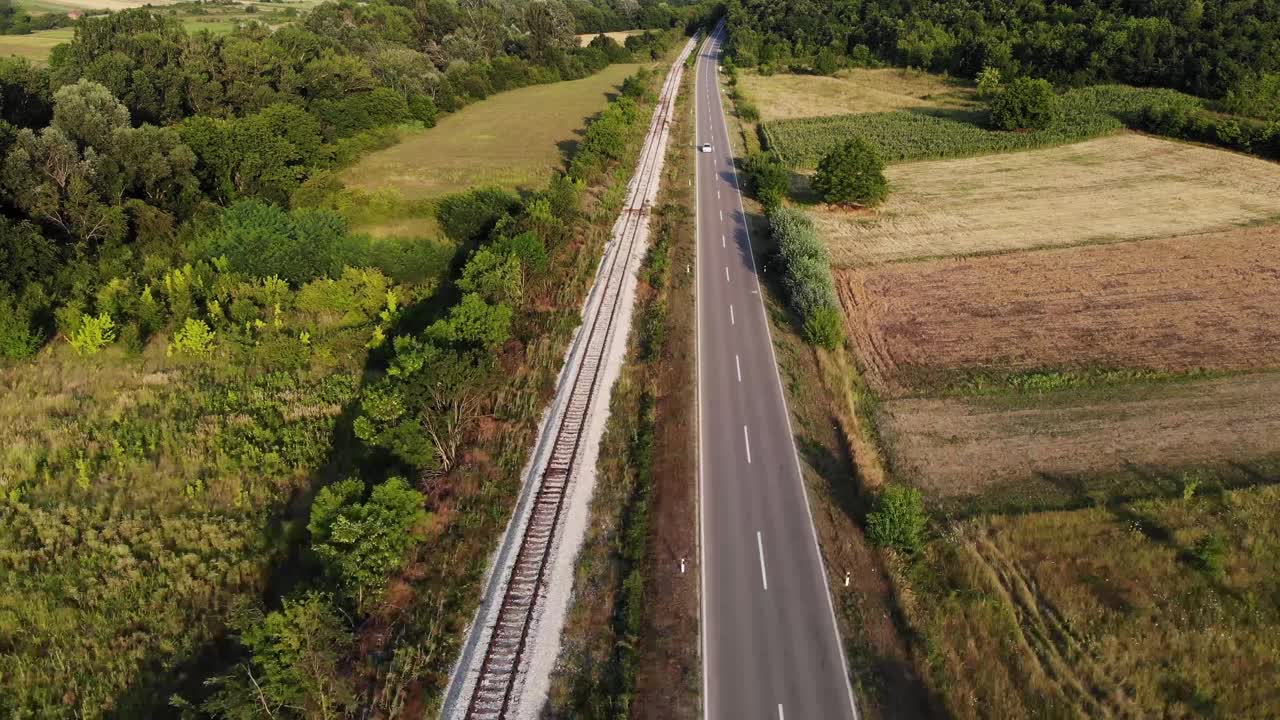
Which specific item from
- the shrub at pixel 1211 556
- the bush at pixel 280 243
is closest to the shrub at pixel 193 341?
the bush at pixel 280 243

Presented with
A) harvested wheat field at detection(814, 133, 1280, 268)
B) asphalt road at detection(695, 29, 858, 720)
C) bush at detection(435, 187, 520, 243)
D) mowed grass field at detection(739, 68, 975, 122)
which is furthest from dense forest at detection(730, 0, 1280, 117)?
bush at detection(435, 187, 520, 243)

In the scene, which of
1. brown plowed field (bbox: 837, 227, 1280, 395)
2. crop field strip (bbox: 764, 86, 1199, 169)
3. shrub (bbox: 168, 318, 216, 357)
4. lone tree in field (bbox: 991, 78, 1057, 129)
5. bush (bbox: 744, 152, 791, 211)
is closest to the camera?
brown plowed field (bbox: 837, 227, 1280, 395)

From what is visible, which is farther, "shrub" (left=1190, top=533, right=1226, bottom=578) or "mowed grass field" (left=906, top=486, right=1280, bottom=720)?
"shrub" (left=1190, top=533, right=1226, bottom=578)

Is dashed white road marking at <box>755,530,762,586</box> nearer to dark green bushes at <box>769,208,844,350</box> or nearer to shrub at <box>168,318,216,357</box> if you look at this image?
dark green bushes at <box>769,208,844,350</box>

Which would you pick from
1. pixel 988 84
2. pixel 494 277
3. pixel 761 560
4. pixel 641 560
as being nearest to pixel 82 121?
pixel 494 277

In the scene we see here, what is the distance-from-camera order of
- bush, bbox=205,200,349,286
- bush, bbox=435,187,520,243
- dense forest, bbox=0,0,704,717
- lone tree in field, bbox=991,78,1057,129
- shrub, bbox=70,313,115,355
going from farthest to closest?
1. lone tree in field, bbox=991,78,1057,129
2. bush, bbox=435,187,520,243
3. bush, bbox=205,200,349,286
4. shrub, bbox=70,313,115,355
5. dense forest, bbox=0,0,704,717

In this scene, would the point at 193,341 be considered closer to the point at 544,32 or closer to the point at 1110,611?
the point at 1110,611
